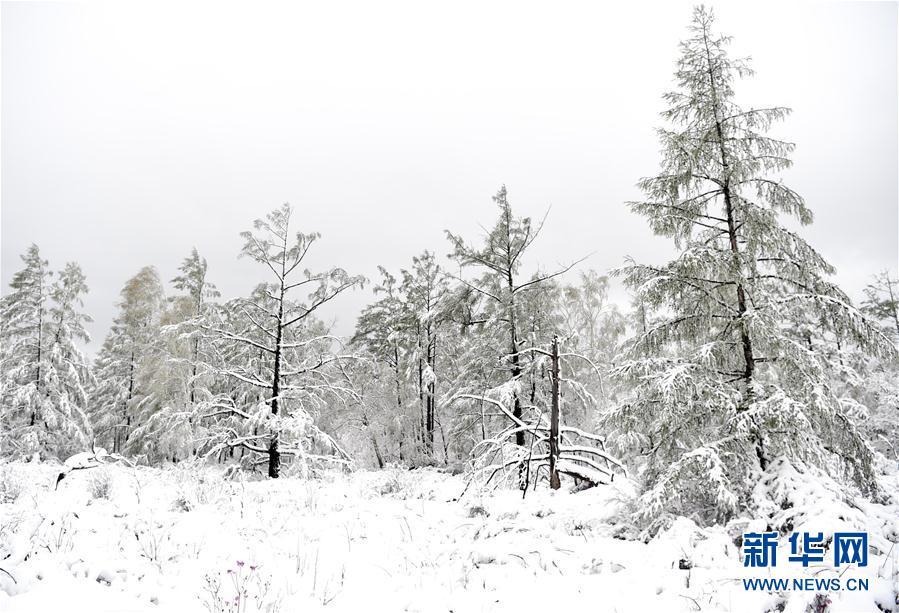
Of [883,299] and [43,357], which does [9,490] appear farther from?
[883,299]

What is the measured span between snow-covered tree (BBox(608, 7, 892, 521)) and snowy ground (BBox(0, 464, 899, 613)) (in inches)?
28.4

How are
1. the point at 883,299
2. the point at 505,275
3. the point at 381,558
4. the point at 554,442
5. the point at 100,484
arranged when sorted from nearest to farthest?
the point at 381,558, the point at 100,484, the point at 554,442, the point at 505,275, the point at 883,299

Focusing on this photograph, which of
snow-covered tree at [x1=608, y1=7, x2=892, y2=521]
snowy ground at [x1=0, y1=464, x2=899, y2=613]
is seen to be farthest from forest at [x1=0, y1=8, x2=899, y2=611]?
snowy ground at [x1=0, y1=464, x2=899, y2=613]

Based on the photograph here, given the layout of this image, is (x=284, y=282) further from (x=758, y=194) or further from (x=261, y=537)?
(x=758, y=194)

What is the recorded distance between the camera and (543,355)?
542 inches

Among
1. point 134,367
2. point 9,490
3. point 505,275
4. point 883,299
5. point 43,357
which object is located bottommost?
point 9,490

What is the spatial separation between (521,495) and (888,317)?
20219mm

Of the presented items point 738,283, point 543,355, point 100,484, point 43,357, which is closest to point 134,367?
point 43,357

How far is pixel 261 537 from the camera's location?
5707 millimetres

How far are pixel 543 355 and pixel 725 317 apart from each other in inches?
264

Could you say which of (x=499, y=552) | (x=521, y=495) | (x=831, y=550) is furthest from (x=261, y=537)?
(x=831, y=550)

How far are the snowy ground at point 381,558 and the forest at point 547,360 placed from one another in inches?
18.5

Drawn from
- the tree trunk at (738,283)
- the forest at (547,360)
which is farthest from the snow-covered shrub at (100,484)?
the tree trunk at (738,283)

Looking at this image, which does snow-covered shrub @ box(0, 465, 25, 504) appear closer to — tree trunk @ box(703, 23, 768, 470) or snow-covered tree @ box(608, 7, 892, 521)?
snow-covered tree @ box(608, 7, 892, 521)
